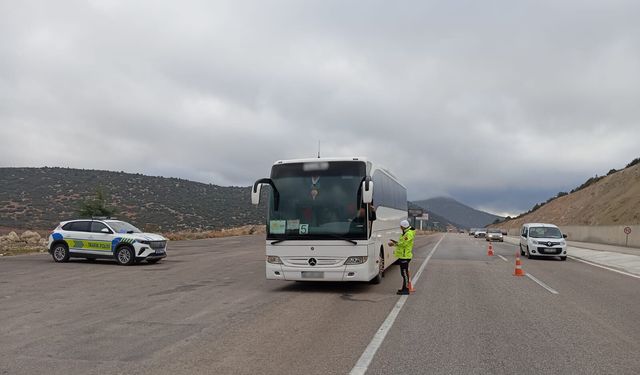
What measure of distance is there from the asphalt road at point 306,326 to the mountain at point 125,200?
42103 mm

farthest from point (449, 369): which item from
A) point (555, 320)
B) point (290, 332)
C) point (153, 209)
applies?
point (153, 209)

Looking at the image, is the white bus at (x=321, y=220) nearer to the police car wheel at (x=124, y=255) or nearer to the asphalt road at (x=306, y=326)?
the asphalt road at (x=306, y=326)

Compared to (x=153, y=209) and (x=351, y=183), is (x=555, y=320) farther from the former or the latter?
(x=153, y=209)

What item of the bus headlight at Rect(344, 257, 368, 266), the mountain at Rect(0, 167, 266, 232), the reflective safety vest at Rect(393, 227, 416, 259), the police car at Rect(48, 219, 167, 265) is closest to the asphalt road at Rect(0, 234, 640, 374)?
the bus headlight at Rect(344, 257, 368, 266)

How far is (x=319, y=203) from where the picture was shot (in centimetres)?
1215

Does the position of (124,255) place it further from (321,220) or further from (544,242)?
(544,242)

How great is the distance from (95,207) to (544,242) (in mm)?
31778

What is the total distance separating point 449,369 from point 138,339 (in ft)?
13.8

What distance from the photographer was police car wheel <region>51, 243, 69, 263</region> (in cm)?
1956

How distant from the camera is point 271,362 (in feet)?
20.1

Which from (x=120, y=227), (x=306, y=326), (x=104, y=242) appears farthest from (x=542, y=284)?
(x=104, y=242)

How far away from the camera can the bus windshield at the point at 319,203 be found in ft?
39.2

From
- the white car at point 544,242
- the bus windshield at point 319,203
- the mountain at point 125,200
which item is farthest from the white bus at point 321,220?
the mountain at point 125,200

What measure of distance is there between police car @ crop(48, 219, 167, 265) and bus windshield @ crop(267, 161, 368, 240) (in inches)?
335
